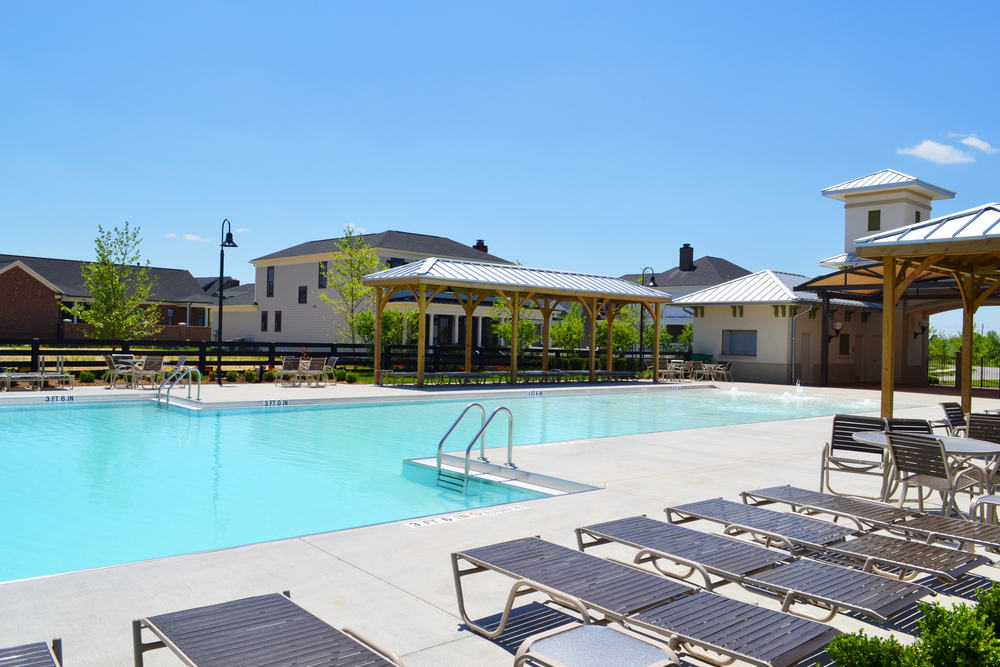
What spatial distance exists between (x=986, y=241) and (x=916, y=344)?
26.1 meters

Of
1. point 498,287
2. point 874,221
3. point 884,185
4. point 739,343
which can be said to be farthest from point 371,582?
point 874,221

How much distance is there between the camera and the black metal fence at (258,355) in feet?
66.5

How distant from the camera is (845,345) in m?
A: 31.1

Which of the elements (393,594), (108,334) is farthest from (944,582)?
(108,334)

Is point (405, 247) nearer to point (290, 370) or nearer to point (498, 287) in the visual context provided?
point (498, 287)

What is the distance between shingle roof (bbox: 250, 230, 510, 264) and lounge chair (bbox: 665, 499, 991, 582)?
3358cm

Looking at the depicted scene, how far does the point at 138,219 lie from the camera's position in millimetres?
27438

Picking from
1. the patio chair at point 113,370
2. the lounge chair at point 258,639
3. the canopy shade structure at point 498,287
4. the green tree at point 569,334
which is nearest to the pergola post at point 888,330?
the lounge chair at point 258,639

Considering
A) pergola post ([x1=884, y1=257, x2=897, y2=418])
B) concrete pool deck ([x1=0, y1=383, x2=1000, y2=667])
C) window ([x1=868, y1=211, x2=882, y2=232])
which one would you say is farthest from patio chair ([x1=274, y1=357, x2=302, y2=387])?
window ([x1=868, y1=211, x2=882, y2=232])

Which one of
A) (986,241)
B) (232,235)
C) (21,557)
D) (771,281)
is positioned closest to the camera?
(21,557)

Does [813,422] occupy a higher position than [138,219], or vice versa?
[138,219]

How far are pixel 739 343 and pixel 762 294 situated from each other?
2474 millimetres

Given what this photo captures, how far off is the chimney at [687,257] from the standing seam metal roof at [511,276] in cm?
2565

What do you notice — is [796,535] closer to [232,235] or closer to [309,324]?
[232,235]
